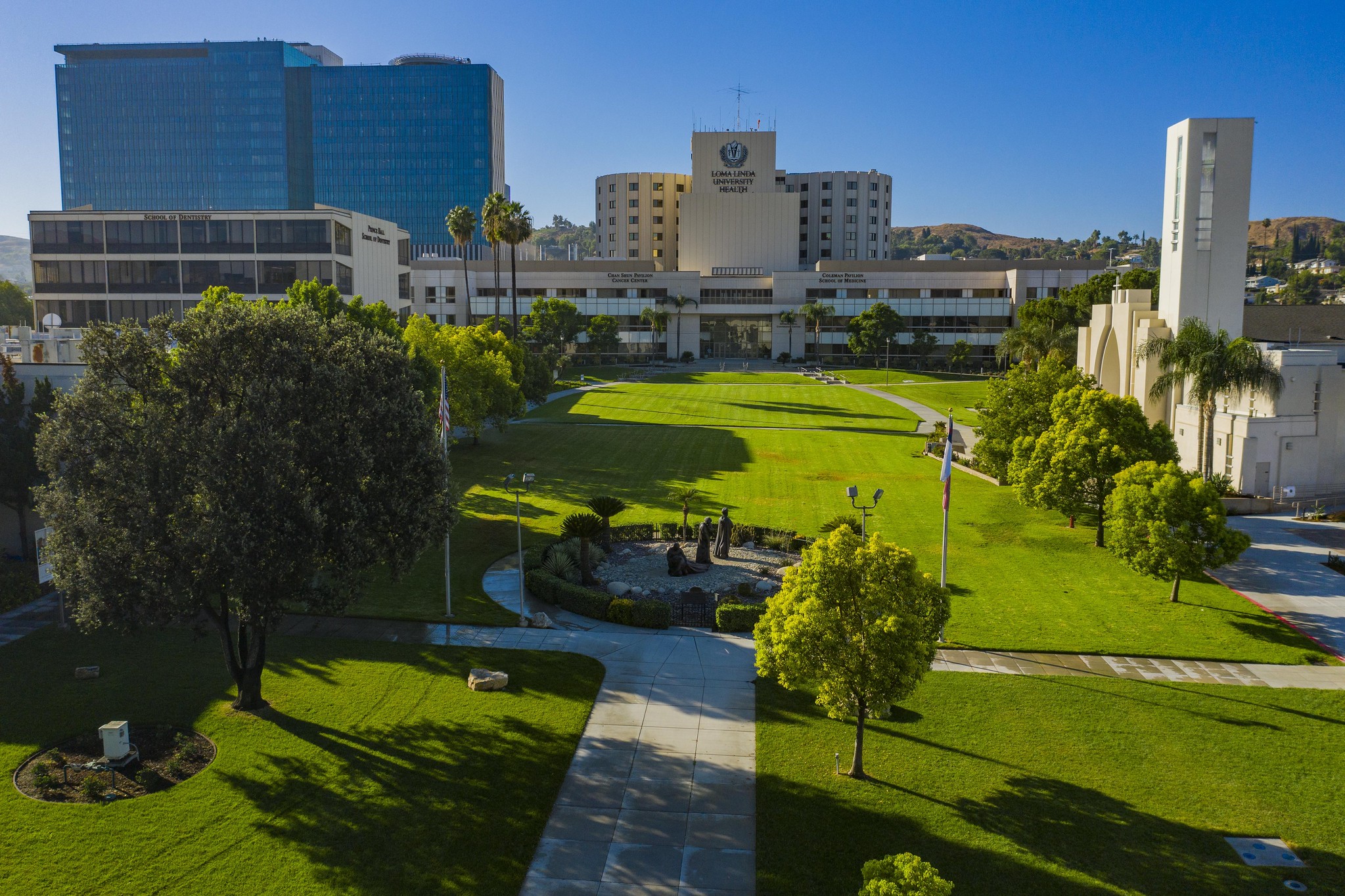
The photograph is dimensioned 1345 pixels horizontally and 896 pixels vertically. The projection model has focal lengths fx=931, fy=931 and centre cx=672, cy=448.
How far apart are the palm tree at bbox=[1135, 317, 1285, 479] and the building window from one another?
537 centimetres

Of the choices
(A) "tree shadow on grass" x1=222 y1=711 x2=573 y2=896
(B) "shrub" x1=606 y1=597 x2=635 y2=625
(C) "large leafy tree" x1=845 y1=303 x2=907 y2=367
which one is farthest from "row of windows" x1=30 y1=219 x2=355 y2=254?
(C) "large leafy tree" x1=845 y1=303 x2=907 y2=367

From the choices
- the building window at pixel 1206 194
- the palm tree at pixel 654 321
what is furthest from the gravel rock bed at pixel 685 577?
the palm tree at pixel 654 321

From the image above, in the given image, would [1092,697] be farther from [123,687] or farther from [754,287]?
[754,287]

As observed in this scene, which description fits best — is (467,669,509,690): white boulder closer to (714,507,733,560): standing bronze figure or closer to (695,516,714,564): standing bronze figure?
(695,516,714,564): standing bronze figure

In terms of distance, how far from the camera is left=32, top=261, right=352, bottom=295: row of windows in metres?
85.1

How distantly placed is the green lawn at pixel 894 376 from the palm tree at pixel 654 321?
27.1m

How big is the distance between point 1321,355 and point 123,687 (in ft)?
181

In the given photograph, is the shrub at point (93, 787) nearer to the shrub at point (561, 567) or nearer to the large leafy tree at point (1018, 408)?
the shrub at point (561, 567)

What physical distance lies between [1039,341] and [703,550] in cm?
5545

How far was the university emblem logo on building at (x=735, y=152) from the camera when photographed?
16400 cm

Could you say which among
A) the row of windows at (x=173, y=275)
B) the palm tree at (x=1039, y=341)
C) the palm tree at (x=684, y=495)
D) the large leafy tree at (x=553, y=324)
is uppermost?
the row of windows at (x=173, y=275)

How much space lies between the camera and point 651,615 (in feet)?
102

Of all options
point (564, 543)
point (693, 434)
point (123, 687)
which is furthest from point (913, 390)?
point (123, 687)

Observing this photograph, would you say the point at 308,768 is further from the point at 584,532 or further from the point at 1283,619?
the point at 1283,619
